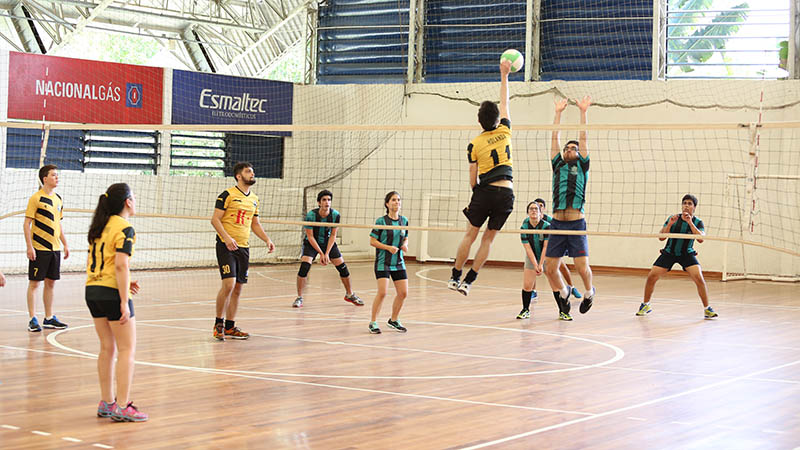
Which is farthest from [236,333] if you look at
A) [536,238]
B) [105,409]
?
[536,238]

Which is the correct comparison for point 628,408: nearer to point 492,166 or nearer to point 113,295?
point 492,166

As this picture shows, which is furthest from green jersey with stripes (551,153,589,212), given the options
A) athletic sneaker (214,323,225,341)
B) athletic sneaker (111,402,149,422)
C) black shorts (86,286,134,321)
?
athletic sneaker (111,402,149,422)

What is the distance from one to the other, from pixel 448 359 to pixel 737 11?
1273 cm

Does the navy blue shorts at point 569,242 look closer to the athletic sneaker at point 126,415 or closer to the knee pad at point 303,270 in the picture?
the knee pad at point 303,270

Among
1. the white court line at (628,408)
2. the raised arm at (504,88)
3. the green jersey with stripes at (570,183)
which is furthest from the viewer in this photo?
the green jersey with stripes at (570,183)

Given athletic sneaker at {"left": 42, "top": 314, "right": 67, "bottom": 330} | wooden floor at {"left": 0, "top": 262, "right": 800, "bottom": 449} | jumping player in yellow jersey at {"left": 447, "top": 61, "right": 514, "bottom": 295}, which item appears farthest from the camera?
athletic sneaker at {"left": 42, "top": 314, "right": 67, "bottom": 330}

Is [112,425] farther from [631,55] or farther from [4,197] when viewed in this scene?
[631,55]

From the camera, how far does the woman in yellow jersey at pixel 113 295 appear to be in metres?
5.54

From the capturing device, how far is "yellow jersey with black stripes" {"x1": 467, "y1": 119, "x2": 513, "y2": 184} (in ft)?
24.0

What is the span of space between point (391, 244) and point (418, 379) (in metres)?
2.49

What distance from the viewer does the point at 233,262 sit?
8.87 metres

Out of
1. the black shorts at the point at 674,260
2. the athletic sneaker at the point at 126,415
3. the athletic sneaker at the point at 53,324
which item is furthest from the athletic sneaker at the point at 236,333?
the black shorts at the point at 674,260

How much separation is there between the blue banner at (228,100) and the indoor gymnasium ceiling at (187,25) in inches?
112

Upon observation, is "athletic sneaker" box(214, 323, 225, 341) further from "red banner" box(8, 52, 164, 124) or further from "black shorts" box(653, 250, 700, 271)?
"red banner" box(8, 52, 164, 124)
